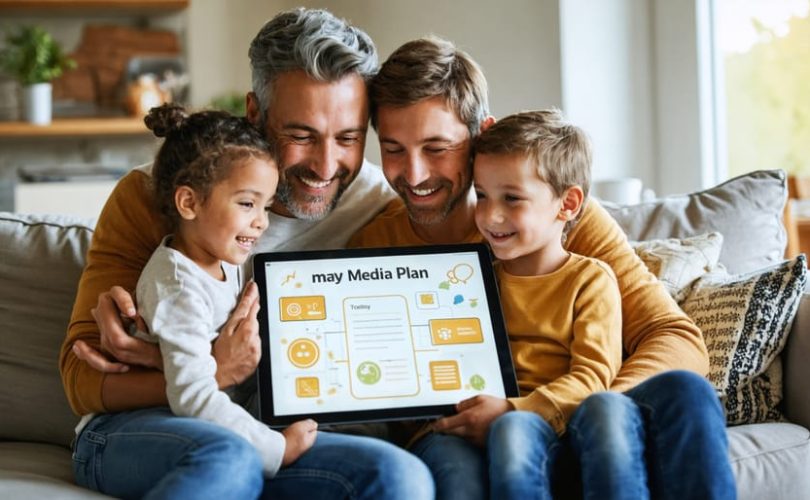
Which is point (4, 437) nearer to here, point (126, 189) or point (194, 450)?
point (126, 189)

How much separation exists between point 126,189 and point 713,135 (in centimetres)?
243

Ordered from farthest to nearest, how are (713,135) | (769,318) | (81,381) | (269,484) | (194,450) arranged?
(713,135) < (769,318) < (81,381) < (269,484) < (194,450)

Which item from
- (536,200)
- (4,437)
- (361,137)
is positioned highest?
(361,137)

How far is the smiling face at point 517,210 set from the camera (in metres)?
1.70

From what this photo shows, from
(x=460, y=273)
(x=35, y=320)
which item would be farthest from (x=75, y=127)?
(x=460, y=273)

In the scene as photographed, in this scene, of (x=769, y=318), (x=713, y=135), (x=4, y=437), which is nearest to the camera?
(x=769, y=318)

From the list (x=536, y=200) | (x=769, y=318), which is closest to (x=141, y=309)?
(x=536, y=200)

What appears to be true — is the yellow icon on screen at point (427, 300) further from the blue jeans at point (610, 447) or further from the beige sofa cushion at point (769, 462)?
the beige sofa cushion at point (769, 462)

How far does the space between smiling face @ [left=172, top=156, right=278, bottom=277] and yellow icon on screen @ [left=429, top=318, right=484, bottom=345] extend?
348 mm

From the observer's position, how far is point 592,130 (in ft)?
11.8

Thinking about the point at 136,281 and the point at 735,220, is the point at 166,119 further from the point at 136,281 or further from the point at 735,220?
the point at 735,220

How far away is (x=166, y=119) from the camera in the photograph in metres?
1.68

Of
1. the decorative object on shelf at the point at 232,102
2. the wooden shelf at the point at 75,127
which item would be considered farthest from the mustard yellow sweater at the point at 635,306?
the wooden shelf at the point at 75,127

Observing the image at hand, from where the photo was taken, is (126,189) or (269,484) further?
(126,189)
